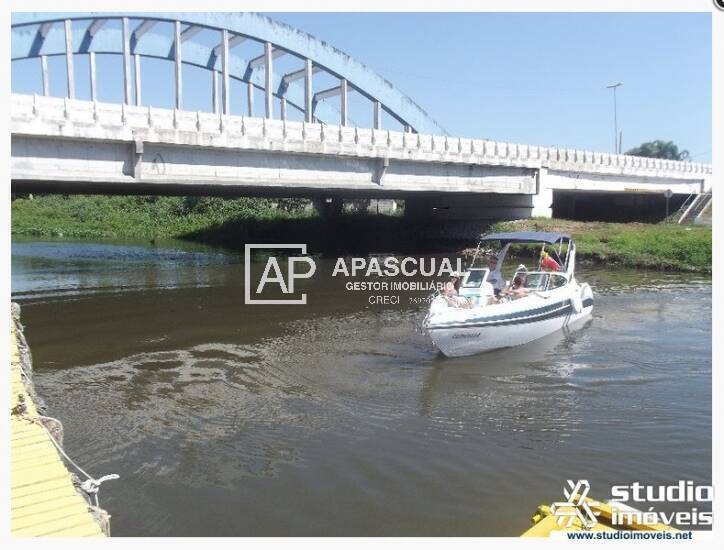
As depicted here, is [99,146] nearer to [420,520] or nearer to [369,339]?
[369,339]

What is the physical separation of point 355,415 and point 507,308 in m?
4.78

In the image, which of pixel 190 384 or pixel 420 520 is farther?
pixel 190 384

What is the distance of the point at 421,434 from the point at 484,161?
23369 millimetres

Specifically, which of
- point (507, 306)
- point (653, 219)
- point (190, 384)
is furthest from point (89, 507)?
point (653, 219)

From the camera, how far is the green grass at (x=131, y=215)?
155ft

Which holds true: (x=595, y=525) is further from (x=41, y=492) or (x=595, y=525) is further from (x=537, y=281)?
(x=537, y=281)

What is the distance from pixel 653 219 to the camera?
1757 inches

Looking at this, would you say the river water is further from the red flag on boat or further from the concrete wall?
the concrete wall

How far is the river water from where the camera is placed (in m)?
6.83

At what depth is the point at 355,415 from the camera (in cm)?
947

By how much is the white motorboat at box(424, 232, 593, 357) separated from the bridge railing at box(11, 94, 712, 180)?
9721 millimetres

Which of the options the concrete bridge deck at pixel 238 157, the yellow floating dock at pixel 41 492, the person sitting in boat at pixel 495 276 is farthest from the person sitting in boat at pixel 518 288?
the concrete bridge deck at pixel 238 157

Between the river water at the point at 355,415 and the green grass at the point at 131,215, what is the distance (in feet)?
98.6

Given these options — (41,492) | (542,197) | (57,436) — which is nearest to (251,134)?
(57,436)
